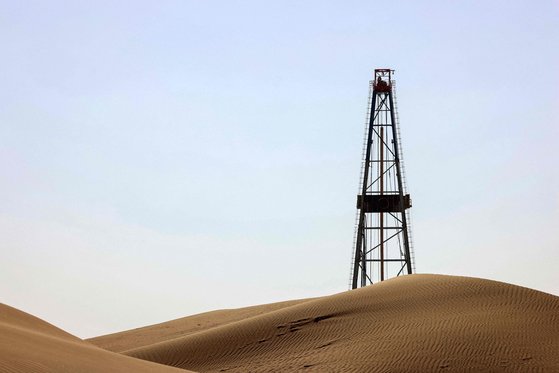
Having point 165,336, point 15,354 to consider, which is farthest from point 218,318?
point 15,354

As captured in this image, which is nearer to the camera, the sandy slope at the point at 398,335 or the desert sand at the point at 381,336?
the desert sand at the point at 381,336

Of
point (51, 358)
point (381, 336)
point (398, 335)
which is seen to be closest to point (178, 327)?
point (381, 336)

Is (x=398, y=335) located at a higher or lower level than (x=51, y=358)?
higher

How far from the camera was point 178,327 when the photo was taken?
4272 cm

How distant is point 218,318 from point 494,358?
22106mm

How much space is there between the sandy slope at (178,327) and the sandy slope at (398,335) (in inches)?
414

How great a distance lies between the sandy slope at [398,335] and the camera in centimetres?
2291

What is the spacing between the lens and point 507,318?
83.9ft

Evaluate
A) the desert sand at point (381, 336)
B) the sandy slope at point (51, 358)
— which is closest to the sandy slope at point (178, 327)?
the desert sand at point (381, 336)

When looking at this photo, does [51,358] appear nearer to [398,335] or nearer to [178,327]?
[398,335]

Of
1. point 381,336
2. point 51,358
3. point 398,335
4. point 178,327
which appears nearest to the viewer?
point 51,358

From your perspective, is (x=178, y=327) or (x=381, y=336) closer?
(x=381, y=336)

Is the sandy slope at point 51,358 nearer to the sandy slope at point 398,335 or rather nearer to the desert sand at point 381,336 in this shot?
the desert sand at point 381,336

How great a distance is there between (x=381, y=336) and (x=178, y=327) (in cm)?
1920
